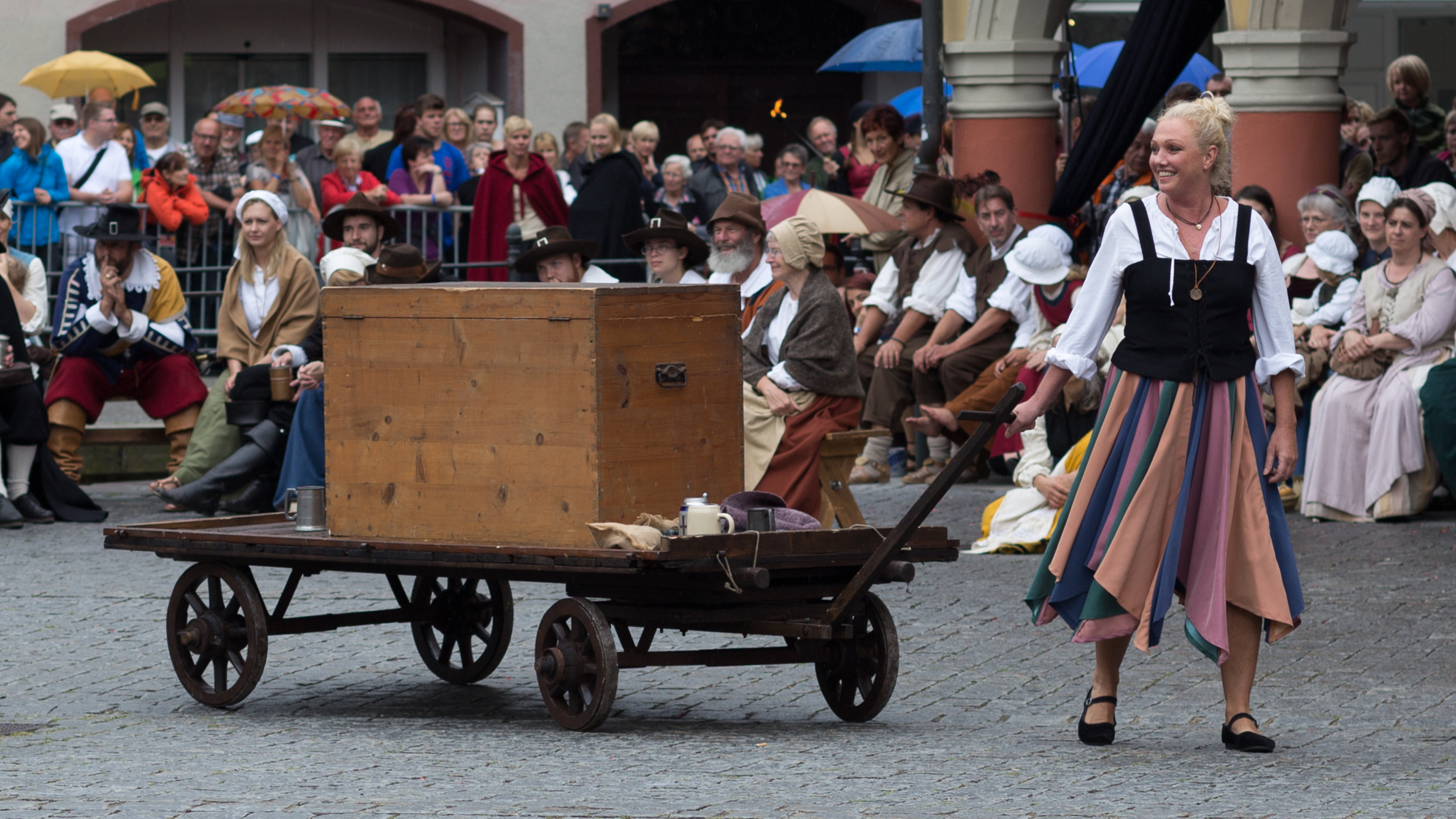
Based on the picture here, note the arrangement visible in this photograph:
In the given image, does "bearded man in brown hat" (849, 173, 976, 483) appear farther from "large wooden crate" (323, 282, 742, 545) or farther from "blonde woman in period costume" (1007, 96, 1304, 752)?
"blonde woman in period costume" (1007, 96, 1304, 752)

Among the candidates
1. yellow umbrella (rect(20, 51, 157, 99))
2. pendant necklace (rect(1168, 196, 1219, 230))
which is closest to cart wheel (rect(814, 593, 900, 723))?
pendant necklace (rect(1168, 196, 1219, 230))

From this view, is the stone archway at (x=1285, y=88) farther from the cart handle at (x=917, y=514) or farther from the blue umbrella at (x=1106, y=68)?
the cart handle at (x=917, y=514)

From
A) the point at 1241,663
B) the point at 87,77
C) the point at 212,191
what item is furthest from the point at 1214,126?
the point at 87,77

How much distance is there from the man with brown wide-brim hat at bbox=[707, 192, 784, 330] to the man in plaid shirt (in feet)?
19.9

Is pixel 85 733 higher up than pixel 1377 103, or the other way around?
pixel 1377 103

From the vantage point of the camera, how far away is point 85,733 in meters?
6.48

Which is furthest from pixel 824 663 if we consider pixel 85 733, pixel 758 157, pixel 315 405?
pixel 758 157

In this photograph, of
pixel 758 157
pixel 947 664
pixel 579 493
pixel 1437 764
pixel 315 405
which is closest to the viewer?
pixel 1437 764

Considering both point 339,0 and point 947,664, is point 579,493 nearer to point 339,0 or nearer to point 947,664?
point 947,664

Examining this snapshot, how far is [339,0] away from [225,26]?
4.64ft

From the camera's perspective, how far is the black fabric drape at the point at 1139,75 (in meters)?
13.5

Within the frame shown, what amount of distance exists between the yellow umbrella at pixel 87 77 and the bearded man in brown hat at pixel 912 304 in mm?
8612

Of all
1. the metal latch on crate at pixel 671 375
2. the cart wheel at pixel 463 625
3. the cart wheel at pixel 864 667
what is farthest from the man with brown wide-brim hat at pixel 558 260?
the cart wheel at pixel 864 667

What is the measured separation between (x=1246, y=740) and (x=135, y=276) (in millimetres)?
8336
